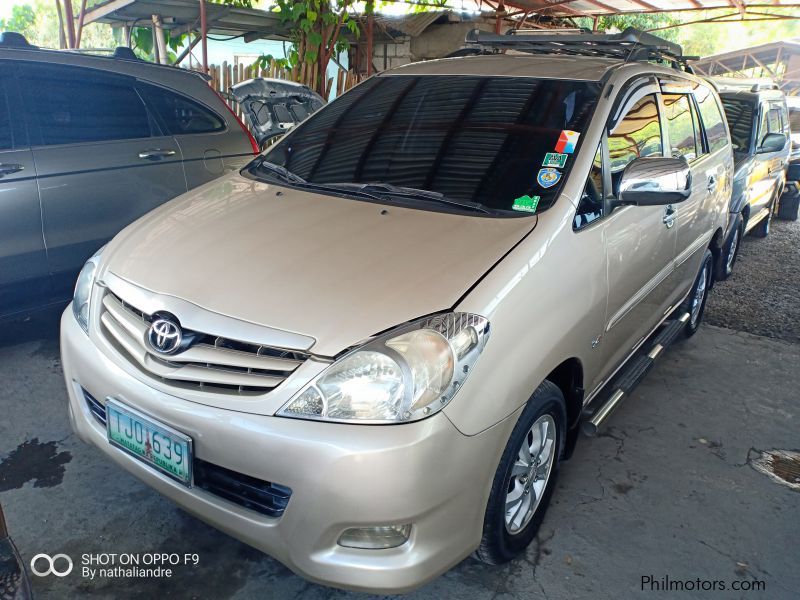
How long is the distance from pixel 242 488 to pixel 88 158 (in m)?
2.60

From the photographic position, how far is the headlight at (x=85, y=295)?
7.43 feet

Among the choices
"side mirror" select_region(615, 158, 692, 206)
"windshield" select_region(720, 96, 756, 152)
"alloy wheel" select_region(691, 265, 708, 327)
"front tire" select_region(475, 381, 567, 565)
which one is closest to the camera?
"front tire" select_region(475, 381, 567, 565)

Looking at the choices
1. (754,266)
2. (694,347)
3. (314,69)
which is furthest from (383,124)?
(314,69)

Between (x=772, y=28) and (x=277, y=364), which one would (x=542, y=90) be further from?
(x=772, y=28)

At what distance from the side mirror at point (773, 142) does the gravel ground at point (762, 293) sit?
1.16m

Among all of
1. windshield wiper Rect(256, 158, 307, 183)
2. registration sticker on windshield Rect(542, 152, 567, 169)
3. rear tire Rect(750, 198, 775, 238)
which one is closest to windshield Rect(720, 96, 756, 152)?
rear tire Rect(750, 198, 775, 238)

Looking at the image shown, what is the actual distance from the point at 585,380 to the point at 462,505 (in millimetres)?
912

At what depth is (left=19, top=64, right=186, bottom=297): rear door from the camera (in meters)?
3.51

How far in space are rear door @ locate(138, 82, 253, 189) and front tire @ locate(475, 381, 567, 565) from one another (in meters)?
2.86

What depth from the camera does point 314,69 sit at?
337 inches

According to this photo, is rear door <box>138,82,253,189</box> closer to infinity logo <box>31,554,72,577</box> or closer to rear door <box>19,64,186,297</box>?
rear door <box>19,64,186,297</box>

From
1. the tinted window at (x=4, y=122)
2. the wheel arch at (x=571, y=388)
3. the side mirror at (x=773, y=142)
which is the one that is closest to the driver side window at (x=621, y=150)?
the wheel arch at (x=571, y=388)

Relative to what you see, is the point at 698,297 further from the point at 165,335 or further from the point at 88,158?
the point at 88,158

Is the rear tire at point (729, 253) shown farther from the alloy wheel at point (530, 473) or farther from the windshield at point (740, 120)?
the alloy wheel at point (530, 473)
